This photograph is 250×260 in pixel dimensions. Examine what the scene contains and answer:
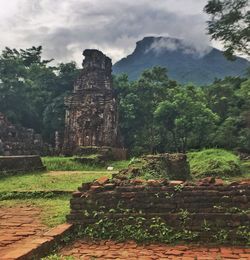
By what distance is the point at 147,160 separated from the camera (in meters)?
11.6

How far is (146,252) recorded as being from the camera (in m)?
5.16

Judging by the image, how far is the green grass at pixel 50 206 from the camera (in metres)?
6.97

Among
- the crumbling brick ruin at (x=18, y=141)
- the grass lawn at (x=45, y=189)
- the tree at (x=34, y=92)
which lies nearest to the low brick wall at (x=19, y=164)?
the grass lawn at (x=45, y=189)

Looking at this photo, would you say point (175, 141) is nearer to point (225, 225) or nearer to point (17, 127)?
point (17, 127)

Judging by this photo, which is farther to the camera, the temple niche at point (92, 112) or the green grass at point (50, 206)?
the temple niche at point (92, 112)

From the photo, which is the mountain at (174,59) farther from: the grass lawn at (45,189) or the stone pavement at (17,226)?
the stone pavement at (17,226)

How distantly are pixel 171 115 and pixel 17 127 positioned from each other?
477 inches

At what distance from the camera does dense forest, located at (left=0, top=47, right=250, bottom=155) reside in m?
27.4

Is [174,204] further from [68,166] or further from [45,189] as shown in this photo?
[68,166]

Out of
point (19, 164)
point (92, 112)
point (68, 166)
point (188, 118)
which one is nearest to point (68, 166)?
point (68, 166)

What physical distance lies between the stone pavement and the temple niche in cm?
1967

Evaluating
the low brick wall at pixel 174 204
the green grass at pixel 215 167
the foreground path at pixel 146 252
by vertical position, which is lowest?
the foreground path at pixel 146 252

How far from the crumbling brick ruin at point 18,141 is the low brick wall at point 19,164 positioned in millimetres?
11373

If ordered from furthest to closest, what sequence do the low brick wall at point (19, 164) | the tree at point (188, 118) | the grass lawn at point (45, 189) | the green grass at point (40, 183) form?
1. the tree at point (188, 118)
2. the low brick wall at point (19, 164)
3. the green grass at point (40, 183)
4. the grass lawn at point (45, 189)
